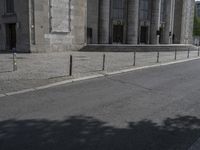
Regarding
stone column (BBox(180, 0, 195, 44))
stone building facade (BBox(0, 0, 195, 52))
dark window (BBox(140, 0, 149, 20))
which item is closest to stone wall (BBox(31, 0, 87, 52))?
stone building facade (BBox(0, 0, 195, 52))

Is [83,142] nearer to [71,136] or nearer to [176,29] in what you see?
[71,136]

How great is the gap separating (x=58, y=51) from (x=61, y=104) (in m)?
19.9

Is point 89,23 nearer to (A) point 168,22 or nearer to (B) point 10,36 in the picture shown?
(B) point 10,36

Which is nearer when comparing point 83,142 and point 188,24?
point 83,142

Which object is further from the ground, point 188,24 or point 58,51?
point 188,24

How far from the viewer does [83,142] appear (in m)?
4.67

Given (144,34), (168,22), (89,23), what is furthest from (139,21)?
(89,23)

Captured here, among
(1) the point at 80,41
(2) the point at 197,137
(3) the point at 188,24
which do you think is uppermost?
(3) the point at 188,24

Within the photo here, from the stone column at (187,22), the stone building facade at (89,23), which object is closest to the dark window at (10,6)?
the stone building facade at (89,23)

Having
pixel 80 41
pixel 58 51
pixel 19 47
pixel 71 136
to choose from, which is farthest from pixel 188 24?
pixel 71 136

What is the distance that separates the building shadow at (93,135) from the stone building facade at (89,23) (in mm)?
19555

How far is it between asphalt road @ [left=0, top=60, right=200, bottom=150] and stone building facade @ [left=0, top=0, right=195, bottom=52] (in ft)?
53.2

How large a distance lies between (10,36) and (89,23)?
14.7 metres

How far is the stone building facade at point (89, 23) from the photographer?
24406 millimetres
